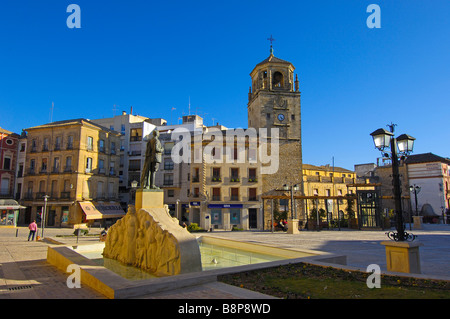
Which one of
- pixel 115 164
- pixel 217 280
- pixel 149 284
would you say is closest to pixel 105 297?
pixel 149 284

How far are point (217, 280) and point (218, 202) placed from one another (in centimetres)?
2934

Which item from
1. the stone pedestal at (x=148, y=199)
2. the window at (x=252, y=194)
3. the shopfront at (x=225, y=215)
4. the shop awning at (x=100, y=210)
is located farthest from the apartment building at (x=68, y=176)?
the stone pedestal at (x=148, y=199)

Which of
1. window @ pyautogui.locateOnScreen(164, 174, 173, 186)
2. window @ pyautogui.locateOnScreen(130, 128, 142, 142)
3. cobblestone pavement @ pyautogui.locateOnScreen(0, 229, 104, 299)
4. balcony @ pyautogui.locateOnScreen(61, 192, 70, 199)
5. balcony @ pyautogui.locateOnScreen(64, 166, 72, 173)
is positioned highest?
window @ pyautogui.locateOnScreen(130, 128, 142, 142)

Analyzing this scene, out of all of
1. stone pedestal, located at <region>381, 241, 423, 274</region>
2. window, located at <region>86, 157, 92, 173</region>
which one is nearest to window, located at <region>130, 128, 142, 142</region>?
window, located at <region>86, 157, 92, 173</region>

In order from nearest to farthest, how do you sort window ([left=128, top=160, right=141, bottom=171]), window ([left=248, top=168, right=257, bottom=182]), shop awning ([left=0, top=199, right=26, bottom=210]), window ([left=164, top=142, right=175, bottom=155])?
shop awning ([left=0, top=199, right=26, bottom=210])
window ([left=248, top=168, right=257, bottom=182])
window ([left=164, top=142, right=175, bottom=155])
window ([left=128, top=160, right=141, bottom=171])

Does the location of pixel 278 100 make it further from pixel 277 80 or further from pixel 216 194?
pixel 216 194

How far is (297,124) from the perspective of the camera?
130 ft

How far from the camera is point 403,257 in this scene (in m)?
7.33

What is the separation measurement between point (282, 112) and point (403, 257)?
33.3 metres

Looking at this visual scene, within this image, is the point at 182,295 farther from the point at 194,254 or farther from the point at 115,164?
the point at 115,164

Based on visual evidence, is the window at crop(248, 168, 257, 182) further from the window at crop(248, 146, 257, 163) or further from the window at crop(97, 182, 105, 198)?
the window at crop(97, 182, 105, 198)

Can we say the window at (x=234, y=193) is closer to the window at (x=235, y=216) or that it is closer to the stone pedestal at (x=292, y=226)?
the window at (x=235, y=216)

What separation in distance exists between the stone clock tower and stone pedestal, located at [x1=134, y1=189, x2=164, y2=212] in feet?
89.3

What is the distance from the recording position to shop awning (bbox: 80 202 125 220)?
36.0 meters
